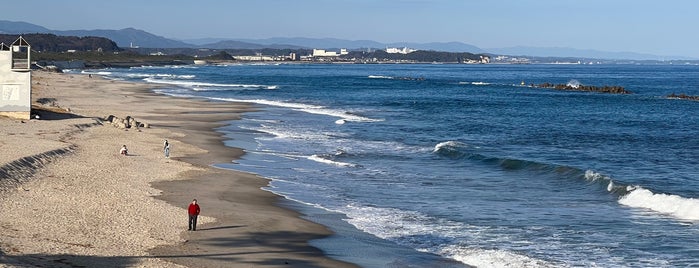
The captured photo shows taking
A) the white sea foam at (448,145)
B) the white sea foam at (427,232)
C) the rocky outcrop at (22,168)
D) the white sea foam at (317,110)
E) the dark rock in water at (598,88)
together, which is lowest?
the white sea foam at (317,110)

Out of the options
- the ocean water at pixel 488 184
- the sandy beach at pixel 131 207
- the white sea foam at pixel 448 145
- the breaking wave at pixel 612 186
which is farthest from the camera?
the white sea foam at pixel 448 145

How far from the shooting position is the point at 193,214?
21.3m

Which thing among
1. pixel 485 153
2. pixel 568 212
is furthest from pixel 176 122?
pixel 568 212

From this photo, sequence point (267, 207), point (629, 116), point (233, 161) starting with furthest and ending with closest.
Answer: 1. point (629, 116)
2. point (233, 161)
3. point (267, 207)

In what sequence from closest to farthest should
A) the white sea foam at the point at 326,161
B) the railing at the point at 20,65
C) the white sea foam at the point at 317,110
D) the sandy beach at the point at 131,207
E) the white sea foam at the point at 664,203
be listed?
the sandy beach at the point at 131,207
the white sea foam at the point at 664,203
the white sea foam at the point at 326,161
the railing at the point at 20,65
the white sea foam at the point at 317,110

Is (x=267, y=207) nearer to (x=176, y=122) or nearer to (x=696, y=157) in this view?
(x=696, y=157)

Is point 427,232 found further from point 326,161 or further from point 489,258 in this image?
point 326,161

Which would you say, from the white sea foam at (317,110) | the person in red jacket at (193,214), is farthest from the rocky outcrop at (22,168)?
the white sea foam at (317,110)

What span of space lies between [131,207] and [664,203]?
16.4 metres

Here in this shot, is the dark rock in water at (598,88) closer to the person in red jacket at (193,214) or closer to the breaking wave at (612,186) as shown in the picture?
the breaking wave at (612,186)

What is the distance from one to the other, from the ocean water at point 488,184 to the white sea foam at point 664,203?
0.06 m

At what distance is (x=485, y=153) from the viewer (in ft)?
133

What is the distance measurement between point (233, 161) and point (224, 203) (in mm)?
10371

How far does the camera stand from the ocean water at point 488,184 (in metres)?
21.1
